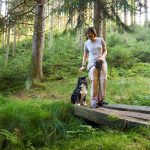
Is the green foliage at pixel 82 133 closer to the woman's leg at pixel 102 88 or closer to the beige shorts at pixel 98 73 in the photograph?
the woman's leg at pixel 102 88

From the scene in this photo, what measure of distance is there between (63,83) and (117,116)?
9419 millimetres

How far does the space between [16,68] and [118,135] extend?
12.9 metres

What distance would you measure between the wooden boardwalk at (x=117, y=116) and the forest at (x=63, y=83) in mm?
130

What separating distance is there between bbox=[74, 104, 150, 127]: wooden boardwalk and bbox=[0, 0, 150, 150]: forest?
130 millimetres

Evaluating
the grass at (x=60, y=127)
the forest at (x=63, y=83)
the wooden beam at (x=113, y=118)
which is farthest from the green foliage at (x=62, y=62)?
the wooden beam at (x=113, y=118)

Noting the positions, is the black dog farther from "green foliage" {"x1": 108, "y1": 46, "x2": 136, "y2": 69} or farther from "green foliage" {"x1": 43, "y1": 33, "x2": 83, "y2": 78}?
"green foliage" {"x1": 108, "y1": 46, "x2": 136, "y2": 69}

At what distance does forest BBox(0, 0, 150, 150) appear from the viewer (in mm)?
6258

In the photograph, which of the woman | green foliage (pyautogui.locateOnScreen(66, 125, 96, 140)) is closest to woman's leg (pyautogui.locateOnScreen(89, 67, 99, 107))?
the woman

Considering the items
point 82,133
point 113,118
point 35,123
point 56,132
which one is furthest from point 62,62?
point 113,118

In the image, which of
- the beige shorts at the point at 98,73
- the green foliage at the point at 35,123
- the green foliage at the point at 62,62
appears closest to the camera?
the green foliage at the point at 35,123

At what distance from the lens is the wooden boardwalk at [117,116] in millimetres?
5887

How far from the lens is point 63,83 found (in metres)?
15.4

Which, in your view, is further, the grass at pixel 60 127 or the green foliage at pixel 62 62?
the green foliage at pixel 62 62

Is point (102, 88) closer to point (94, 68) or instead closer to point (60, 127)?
point (94, 68)
